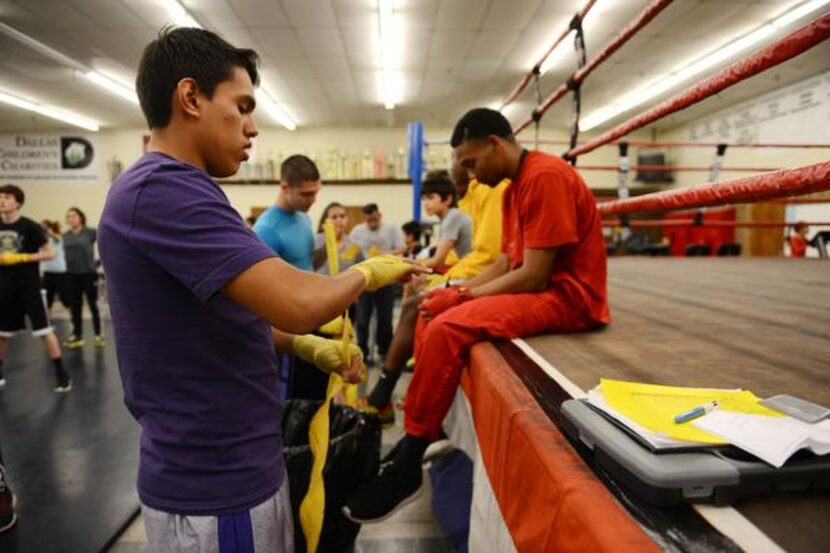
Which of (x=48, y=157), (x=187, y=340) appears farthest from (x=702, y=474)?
(x=48, y=157)

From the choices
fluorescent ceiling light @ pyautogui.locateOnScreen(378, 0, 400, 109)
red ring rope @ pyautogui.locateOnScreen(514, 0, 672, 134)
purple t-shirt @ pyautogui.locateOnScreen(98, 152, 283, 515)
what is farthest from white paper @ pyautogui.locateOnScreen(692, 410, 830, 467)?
fluorescent ceiling light @ pyautogui.locateOnScreen(378, 0, 400, 109)

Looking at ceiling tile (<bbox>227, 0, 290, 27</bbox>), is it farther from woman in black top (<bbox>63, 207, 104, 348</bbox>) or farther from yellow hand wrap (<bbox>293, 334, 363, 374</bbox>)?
yellow hand wrap (<bbox>293, 334, 363, 374</bbox>)

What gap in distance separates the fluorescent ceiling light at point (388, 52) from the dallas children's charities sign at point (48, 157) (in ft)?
24.0

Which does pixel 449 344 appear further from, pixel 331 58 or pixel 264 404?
pixel 331 58

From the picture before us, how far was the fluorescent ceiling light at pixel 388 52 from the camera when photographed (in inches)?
214

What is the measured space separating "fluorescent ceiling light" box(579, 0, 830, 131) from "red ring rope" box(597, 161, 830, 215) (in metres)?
4.57

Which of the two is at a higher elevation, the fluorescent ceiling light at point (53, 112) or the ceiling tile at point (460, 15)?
the ceiling tile at point (460, 15)

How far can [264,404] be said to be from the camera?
0.96 meters

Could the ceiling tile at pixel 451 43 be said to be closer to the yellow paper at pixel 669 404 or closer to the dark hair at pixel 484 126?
the dark hair at pixel 484 126

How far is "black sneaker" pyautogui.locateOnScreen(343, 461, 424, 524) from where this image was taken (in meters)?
1.49

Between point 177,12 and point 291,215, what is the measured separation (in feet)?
14.2

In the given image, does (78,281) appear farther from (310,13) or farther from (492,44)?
(492,44)

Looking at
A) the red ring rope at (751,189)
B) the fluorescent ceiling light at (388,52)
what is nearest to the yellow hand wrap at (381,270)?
the red ring rope at (751,189)

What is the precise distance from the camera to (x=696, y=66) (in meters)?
7.15
